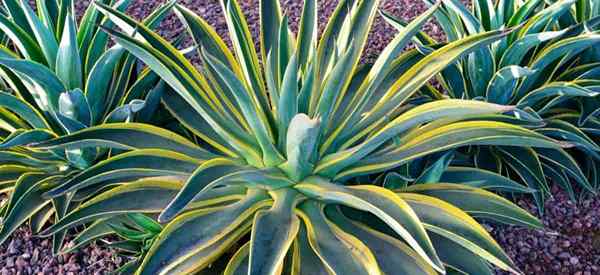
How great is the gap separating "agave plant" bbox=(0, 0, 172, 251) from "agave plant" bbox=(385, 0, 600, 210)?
106 centimetres

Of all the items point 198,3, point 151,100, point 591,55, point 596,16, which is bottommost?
point 591,55

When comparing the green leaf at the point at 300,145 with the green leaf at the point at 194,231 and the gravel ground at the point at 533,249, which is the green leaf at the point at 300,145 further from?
the gravel ground at the point at 533,249

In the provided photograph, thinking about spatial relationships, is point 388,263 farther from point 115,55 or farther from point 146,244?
point 115,55

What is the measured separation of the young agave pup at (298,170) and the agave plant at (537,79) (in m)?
0.47

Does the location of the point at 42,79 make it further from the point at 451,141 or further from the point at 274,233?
the point at 451,141

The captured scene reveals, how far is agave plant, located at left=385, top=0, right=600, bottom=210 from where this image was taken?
2271mm

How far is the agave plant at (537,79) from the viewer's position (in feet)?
7.45

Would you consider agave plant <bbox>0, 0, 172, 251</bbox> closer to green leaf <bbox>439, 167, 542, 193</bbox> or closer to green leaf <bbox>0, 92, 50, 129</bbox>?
green leaf <bbox>0, 92, 50, 129</bbox>

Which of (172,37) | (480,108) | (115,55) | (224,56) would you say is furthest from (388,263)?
(172,37)

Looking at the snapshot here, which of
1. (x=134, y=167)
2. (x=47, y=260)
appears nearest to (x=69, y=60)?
(x=134, y=167)

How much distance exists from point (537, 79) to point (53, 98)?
1840 mm

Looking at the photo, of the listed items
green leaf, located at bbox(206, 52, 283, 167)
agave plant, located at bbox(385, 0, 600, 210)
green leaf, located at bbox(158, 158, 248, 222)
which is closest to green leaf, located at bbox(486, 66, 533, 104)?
agave plant, located at bbox(385, 0, 600, 210)

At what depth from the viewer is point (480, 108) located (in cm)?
161

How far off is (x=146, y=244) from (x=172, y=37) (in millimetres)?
1433
